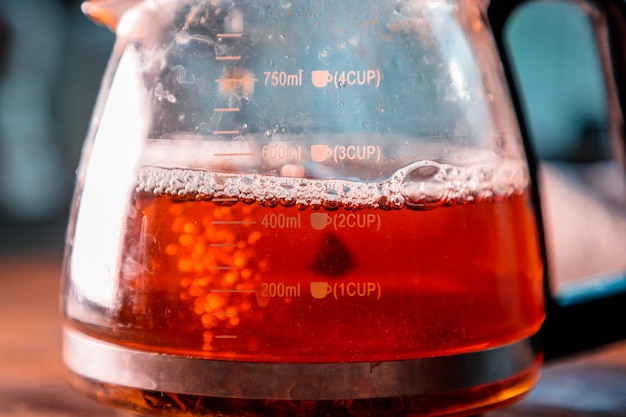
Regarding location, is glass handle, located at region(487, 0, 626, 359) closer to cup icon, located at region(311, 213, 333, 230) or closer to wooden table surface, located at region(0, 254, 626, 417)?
wooden table surface, located at region(0, 254, 626, 417)

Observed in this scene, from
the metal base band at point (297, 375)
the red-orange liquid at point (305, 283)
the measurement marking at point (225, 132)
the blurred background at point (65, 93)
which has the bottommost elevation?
the blurred background at point (65, 93)

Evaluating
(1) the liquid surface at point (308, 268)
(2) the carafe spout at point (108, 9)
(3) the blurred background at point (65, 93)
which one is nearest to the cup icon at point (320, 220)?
(1) the liquid surface at point (308, 268)

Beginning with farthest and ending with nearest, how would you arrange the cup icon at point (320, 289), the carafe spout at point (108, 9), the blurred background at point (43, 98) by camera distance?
the blurred background at point (43, 98), the carafe spout at point (108, 9), the cup icon at point (320, 289)

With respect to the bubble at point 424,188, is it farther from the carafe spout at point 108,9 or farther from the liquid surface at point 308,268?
the carafe spout at point 108,9

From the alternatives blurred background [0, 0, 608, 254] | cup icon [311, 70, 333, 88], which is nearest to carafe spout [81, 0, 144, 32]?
cup icon [311, 70, 333, 88]

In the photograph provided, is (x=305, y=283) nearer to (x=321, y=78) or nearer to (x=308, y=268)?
(x=308, y=268)

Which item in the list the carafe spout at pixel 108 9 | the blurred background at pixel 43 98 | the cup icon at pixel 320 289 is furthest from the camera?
the blurred background at pixel 43 98

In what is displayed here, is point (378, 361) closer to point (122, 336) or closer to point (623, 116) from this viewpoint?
point (122, 336)
